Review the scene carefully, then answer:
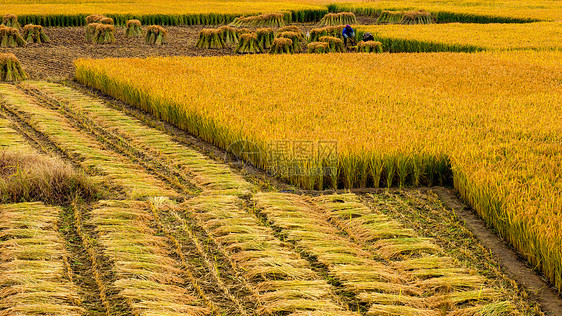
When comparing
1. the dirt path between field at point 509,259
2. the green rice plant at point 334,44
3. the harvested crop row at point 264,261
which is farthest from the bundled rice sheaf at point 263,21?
the harvested crop row at point 264,261

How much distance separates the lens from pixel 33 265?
13.9 ft

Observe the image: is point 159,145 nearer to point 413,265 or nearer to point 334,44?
point 413,265

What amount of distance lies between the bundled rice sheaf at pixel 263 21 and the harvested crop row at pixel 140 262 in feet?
65.6

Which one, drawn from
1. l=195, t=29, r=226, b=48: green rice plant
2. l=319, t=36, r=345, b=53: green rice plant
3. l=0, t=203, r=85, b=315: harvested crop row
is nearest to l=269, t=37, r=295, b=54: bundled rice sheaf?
l=319, t=36, r=345, b=53: green rice plant

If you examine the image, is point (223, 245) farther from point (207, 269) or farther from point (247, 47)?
point (247, 47)

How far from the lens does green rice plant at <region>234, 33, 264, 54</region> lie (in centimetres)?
1708

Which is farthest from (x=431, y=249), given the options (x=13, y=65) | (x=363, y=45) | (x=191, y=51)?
(x=191, y=51)

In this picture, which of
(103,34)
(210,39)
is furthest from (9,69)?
(210,39)

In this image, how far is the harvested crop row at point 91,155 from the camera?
593 cm

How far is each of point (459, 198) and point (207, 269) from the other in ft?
8.83

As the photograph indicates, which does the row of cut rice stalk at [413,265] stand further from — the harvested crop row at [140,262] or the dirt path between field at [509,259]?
the harvested crop row at [140,262]

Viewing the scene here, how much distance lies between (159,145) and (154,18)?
1935 centimetres

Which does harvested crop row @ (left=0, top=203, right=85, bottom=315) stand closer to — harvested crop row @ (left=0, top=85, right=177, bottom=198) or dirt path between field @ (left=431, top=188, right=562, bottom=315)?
harvested crop row @ (left=0, top=85, right=177, bottom=198)

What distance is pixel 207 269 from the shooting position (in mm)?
4301
